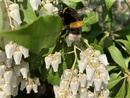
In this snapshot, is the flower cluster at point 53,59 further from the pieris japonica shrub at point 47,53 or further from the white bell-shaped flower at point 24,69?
the white bell-shaped flower at point 24,69

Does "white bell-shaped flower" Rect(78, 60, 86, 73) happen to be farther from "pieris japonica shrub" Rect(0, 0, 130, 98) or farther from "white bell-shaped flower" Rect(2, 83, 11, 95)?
"white bell-shaped flower" Rect(2, 83, 11, 95)

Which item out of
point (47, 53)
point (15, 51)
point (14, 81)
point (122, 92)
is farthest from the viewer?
point (122, 92)

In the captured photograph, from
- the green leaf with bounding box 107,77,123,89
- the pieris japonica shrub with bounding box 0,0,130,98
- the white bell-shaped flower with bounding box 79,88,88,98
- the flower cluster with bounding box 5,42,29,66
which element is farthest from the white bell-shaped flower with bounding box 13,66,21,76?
the green leaf with bounding box 107,77,123,89

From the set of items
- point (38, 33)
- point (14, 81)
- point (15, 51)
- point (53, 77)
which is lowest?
point (53, 77)

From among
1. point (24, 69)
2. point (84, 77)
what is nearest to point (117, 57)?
point (84, 77)

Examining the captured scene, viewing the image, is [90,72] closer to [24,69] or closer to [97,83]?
[97,83]

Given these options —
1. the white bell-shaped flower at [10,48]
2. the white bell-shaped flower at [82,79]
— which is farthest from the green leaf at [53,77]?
the white bell-shaped flower at [10,48]
